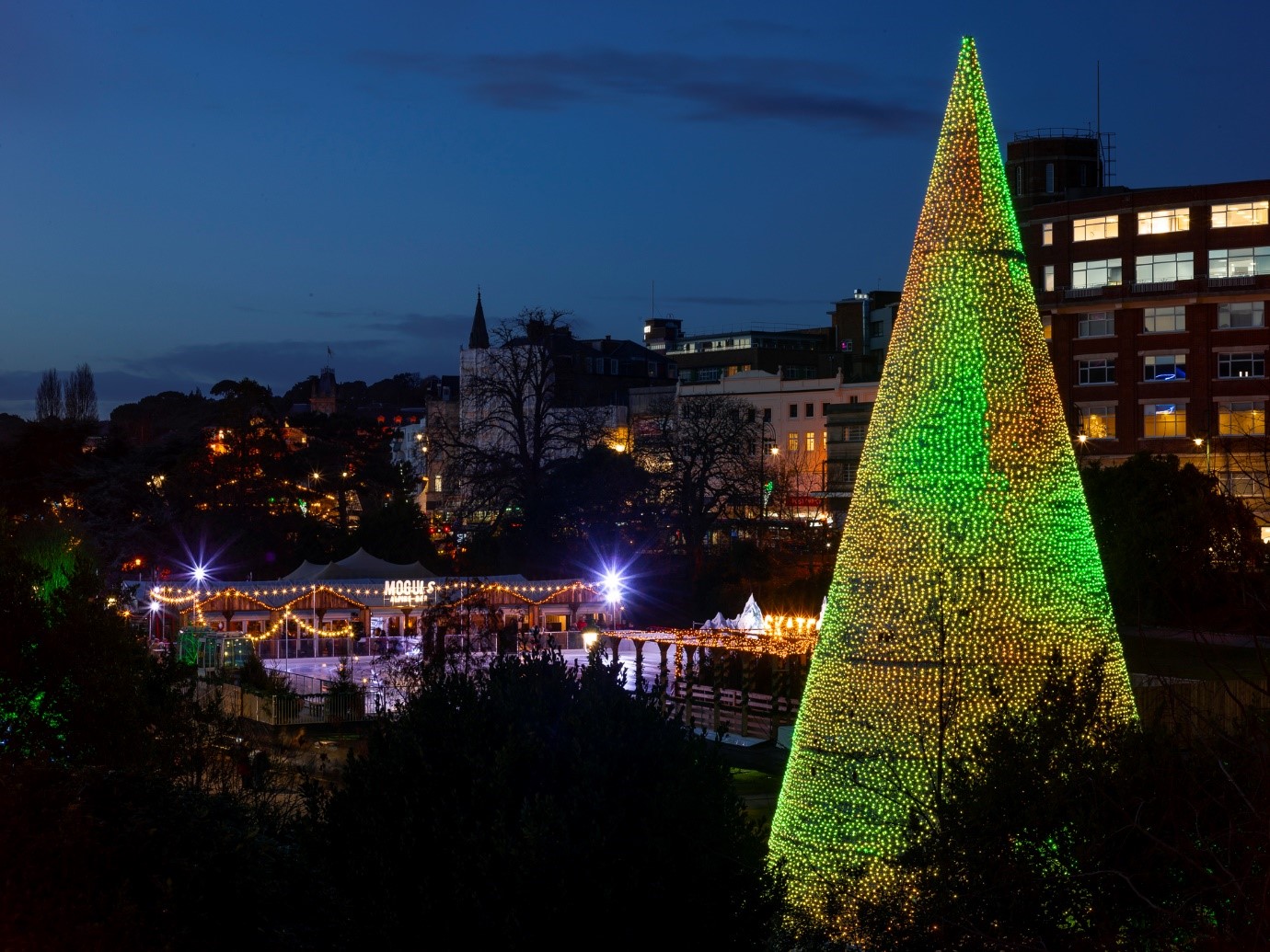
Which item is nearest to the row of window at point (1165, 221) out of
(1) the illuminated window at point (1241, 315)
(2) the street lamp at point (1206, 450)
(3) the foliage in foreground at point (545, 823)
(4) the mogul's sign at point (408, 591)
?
(1) the illuminated window at point (1241, 315)

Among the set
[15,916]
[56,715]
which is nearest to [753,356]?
[56,715]

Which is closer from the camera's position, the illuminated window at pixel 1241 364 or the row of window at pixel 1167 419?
the row of window at pixel 1167 419

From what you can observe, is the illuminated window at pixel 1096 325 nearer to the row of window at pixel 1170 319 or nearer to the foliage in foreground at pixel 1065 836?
the row of window at pixel 1170 319

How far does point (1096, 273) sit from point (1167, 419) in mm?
6992

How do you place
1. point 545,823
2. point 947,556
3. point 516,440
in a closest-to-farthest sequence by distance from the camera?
1. point 545,823
2. point 947,556
3. point 516,440

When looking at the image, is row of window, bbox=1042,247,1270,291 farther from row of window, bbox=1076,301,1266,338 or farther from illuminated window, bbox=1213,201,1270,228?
row of window, bbox=1076,301,1266,338

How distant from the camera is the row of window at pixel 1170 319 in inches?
2434

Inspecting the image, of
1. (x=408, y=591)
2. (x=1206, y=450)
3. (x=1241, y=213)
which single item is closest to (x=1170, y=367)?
(x=1241, y=213)

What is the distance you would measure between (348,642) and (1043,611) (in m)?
33.7

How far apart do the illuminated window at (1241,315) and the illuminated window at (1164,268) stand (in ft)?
6.38

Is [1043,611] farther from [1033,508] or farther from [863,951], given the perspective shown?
[863,951]

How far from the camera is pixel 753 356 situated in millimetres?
107688

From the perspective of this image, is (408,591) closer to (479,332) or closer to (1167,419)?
(1167,419)

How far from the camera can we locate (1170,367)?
63.8 m
